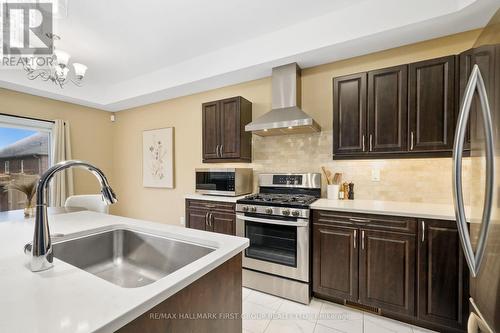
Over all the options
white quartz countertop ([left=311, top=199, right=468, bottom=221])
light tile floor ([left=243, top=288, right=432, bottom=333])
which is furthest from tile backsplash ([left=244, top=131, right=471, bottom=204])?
light tile floor ([left=243, top=288, right=432, bottom=333])

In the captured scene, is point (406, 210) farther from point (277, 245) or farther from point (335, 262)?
point (277, 245)

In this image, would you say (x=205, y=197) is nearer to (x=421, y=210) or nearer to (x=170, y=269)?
(x=170, y=269)

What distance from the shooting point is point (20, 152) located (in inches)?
142

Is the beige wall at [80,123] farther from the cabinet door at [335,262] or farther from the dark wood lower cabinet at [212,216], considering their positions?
the cabinet door at [335,262]

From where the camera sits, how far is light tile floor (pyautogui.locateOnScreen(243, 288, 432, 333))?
6.18 ft

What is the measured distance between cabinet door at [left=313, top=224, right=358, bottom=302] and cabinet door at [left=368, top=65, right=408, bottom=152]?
35.9 inches

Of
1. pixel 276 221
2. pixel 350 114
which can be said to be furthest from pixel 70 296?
pixel 350 114

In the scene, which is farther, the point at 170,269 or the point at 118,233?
the point at 118,233

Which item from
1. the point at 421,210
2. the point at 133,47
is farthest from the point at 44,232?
the point at 133,47

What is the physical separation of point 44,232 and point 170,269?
1.95 feet

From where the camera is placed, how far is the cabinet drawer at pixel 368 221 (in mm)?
1853

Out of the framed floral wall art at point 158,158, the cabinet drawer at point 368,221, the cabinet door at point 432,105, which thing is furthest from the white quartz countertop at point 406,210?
the framed floral wall art at point 158,158

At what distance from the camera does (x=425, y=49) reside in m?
2.29

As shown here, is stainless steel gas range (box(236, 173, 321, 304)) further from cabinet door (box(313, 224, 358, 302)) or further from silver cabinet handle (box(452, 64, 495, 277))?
silver cabinet handle (box(452, 64, 495, 277))
